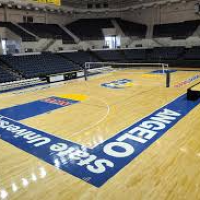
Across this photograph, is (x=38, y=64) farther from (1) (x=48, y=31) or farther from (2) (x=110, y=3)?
(2) (x=110, y=3)

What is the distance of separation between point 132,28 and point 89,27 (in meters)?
5.69

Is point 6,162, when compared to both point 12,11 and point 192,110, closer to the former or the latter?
point 192,110

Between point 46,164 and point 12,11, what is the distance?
2468 cm

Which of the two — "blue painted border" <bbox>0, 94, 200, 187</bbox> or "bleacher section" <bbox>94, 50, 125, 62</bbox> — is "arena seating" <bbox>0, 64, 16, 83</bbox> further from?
"bleacher section" <bbox>94, 50, 125, 62</bbox>

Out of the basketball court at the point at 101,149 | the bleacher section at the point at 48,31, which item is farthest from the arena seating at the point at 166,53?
the basketball court at the point at 101,149

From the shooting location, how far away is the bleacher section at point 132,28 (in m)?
28.9

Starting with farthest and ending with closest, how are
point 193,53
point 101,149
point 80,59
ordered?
point 80,59
point 193,53
point 101,149

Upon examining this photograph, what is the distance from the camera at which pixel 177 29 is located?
27.3 metres

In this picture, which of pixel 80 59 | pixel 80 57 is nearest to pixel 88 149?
pixel 80 59

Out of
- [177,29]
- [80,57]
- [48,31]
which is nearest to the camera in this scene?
[80,57]

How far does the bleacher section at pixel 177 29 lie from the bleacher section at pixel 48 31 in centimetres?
1078

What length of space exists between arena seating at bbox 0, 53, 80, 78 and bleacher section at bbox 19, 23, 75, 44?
4123 mm

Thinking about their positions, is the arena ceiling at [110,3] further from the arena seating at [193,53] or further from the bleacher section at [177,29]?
the arena seating at [193,53]

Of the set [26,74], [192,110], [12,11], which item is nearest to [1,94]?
[26,74]
